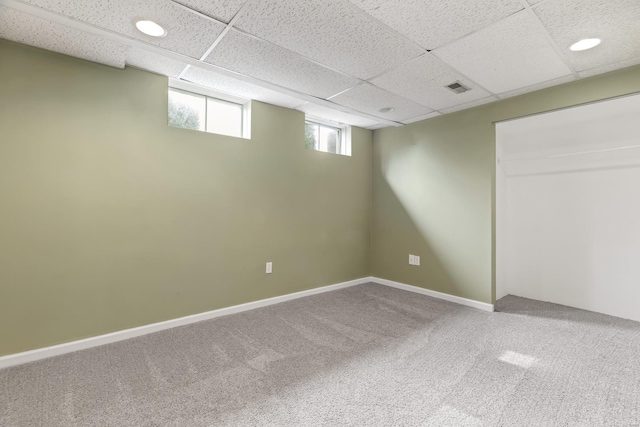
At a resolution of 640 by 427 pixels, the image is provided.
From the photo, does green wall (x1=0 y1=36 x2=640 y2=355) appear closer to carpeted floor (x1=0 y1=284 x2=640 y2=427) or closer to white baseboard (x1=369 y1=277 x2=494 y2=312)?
white baseboard (x1=369 y1=277 x2=494 y2=312)

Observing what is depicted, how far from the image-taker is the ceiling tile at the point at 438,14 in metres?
1.66

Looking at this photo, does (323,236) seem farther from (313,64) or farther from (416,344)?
(313,64)

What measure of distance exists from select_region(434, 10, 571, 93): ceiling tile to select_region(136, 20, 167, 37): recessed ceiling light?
1.97 metres

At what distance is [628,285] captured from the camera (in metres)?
2.96

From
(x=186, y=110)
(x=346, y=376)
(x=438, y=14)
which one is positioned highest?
(x=438, y=14)

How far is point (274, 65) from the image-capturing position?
7.89 feet

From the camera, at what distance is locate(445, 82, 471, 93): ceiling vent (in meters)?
2.75

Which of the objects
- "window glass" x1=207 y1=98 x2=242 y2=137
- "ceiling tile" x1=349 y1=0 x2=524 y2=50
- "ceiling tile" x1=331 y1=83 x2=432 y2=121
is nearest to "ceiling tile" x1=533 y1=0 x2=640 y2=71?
"ceiling tile" x1=349 y1=0 x2=524 y2=50

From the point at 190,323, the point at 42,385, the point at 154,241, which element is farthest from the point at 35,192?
the point at 190,323

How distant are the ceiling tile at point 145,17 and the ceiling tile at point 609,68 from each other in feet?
10.1

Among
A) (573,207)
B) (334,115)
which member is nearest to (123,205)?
(334,115)

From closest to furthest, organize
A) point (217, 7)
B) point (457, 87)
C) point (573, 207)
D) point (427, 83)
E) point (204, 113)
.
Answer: point (217, 7) < point (427, 83) < point (457, 87) < point (204, 113) < point (573, 207)

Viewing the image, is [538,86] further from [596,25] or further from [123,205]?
[123,205]

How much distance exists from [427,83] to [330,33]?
4.02ft
